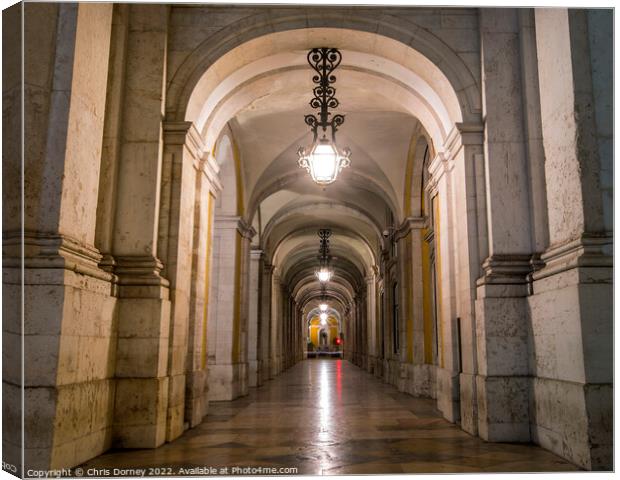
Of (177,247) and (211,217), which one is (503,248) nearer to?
(177,247)

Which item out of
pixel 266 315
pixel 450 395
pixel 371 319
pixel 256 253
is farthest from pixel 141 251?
pixel 371 319

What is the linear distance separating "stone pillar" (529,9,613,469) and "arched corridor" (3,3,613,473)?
0.8 inches

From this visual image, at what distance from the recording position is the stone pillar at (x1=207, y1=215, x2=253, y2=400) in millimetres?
11469

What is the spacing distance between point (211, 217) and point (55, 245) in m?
4.50

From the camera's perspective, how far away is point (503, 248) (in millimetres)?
6473

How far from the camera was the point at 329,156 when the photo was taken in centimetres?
786

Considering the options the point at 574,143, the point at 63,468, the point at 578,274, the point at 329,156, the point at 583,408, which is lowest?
the point at 63,468

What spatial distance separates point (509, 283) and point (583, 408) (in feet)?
6.00

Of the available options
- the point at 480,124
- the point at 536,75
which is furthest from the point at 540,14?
the point at 480,124

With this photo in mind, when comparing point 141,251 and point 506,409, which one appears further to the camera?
point 141,251

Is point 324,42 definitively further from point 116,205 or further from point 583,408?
point 583,408

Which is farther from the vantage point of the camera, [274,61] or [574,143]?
[274,61]

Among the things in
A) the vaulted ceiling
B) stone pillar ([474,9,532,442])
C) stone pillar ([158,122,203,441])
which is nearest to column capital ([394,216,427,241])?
the vaulted ceiling

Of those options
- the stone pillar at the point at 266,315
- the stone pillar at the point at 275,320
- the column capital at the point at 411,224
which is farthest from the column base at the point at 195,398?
the stone pillar at the point at 275,320
